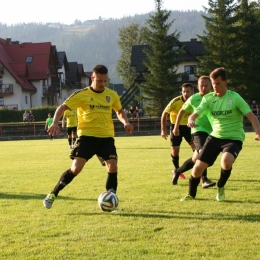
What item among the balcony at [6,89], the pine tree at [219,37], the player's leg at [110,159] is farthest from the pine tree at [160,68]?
the player's leg at [110,159]

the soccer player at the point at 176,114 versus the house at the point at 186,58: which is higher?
the house at the point at 186,58

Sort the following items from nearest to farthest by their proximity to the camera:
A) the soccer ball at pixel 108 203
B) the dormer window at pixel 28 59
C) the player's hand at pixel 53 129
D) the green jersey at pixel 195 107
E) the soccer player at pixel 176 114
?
1. the soccer ball at pixel 108 203
2. the player's hand at pixel 53 129
3. the green jersey at pixel 195 107
4. the soccer player at pixel 176 114
5. the dormer window at pixel 28 59

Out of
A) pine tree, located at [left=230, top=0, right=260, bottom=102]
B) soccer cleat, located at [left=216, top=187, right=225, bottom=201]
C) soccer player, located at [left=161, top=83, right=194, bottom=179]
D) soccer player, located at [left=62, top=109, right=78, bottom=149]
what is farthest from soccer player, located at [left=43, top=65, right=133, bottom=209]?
pine tree, located at [left=230, top=0, right=260, bottom=102]

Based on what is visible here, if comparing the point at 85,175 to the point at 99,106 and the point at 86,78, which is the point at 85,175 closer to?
the point at 99,106

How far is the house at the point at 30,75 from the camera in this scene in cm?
6312

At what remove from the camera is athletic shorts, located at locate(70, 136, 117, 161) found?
24.6 feet

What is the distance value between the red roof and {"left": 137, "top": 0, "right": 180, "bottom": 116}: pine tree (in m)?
20.3

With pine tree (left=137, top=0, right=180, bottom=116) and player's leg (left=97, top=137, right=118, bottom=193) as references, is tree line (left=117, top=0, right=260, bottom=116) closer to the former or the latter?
pine tree (left=137, top=0, right=180, bottom=116)

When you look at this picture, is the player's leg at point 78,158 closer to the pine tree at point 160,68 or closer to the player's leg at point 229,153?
the player's leg at point 229,153

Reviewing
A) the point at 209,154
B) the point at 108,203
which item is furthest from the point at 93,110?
the point at 209,154

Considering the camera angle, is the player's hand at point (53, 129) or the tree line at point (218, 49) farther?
the tree line at point (218, 49)

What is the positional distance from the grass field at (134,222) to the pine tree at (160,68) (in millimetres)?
37913

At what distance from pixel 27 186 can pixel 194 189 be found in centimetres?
374

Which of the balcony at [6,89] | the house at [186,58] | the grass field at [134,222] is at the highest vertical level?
the house at [186,58]
